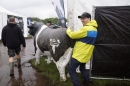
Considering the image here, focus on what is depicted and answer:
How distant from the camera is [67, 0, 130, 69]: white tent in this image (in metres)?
5.21

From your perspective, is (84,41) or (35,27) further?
(35,27)

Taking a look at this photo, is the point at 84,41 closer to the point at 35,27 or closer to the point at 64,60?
the point at 64,60

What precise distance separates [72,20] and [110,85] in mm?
2132

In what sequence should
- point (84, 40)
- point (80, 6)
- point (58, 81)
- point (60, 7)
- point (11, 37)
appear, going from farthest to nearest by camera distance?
1. point (60, 7)
2. point (11, 37)
3. point (80, 6)
4. point (58, 81)
5. point (84, 40)

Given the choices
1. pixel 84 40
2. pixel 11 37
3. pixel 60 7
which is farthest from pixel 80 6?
pixel 11 37

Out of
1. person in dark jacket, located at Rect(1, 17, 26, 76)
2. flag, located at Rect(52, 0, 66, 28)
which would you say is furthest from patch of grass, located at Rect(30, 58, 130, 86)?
flag, located at Rect(52, 0, 66, 28)

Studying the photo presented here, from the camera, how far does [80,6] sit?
546cm

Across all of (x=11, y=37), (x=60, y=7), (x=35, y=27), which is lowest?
(x=11, y=37)

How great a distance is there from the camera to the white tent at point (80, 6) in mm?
5210

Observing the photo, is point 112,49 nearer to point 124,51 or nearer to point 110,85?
point 124,51

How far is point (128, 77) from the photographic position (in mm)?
5078

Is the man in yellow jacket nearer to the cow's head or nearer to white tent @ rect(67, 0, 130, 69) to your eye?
white tent @ rect(67, 0, 130, 69)

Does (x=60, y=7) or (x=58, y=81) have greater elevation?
(x=60, y=7)

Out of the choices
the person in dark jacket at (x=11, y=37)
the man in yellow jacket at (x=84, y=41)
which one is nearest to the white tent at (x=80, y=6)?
the man in yellow jacket at (x=84, y=41)
